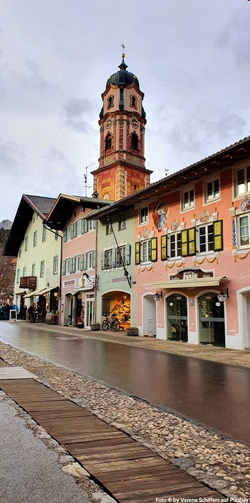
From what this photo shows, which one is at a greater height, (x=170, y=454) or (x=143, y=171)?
(x=143, y=171)

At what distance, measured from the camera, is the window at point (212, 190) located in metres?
18.6

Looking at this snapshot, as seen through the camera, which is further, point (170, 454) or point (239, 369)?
point (239, 369)

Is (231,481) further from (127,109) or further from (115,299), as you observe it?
(127,109)

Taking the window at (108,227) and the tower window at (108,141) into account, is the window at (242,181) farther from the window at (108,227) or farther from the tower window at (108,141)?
the tower window at (108,141)

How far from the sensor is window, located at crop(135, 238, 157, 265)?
22438 millimetres

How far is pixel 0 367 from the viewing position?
10.3 m

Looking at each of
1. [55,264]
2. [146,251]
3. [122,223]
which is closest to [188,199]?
[146,251]

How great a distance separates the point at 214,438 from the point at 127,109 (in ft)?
132

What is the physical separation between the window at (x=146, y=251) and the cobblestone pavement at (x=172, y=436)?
13830 mm

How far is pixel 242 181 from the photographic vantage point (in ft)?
56.6

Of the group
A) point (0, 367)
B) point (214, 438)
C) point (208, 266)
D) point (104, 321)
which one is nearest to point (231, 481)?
point (214, 438)

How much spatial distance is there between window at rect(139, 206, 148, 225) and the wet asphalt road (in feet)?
32.5

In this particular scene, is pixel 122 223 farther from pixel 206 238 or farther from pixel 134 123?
pixel 134 123

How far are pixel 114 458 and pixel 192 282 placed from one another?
14.6m
